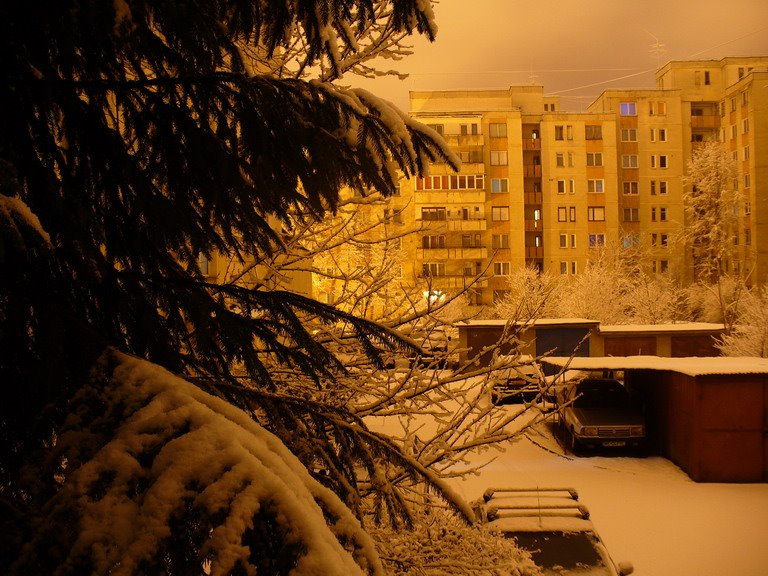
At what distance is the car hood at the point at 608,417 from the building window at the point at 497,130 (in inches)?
1431

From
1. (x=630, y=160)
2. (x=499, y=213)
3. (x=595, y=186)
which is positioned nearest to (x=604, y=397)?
(x=499, y=213)

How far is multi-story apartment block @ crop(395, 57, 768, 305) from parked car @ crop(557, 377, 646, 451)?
28.7m

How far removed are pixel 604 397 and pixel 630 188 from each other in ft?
134

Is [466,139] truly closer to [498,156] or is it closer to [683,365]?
[498,156]

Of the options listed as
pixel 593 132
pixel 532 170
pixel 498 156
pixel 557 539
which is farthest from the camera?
pixel 532 170

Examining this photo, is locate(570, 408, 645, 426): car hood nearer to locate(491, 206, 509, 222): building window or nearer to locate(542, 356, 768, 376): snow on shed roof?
locate(542, 356, 768, 376): snow on shed roof

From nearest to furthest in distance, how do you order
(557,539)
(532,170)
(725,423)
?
(557,539) < (725,423) < (532,170)

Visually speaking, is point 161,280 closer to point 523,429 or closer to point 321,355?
point 321,355

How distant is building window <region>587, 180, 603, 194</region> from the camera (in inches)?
1939

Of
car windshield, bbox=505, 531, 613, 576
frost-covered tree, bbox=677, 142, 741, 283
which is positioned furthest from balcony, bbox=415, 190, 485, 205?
car windshield, bbox=505, 531, 613, 576

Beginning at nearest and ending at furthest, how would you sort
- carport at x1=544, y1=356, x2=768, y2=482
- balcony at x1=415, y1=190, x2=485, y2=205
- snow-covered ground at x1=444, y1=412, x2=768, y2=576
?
snow-covered ground at x1=444, y1=412, x2=768, y2=576
carport at x1=544, y1=356, x2=768, y2=482
balcony at x1=415, y1=190, x2=485, y2=205

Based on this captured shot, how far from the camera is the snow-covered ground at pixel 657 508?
29.1 ft

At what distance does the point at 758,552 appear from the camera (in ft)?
30.0

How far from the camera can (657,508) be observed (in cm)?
1109
